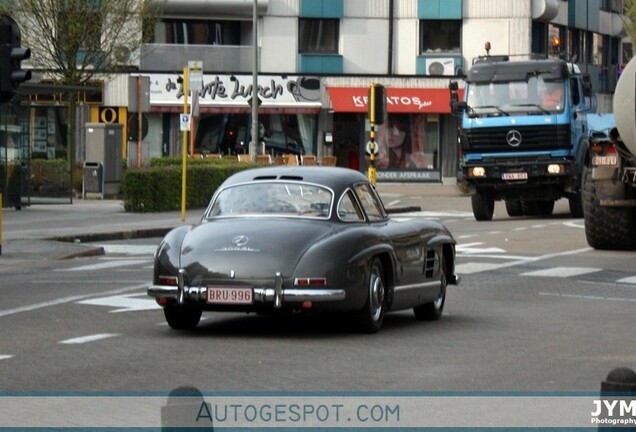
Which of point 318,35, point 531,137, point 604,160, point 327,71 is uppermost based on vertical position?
point 318,35

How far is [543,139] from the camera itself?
3556cm

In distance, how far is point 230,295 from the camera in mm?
13586

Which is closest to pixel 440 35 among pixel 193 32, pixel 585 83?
pixel 193 32

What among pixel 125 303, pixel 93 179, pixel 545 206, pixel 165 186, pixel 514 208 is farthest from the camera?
pixel 93 179

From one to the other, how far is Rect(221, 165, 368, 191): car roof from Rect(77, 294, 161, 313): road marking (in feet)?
6.09

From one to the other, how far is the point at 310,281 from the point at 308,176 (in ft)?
5.83

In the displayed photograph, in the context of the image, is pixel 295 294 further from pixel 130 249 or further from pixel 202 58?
pixel 202 58

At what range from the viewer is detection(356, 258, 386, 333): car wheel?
46.1 feet

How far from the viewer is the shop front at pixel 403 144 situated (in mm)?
64000

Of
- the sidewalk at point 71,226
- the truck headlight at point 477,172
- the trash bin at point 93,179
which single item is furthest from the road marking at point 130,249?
the trash bin at point 93,179

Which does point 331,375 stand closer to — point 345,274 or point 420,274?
point 345,274

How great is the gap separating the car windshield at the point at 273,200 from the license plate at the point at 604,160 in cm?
1175

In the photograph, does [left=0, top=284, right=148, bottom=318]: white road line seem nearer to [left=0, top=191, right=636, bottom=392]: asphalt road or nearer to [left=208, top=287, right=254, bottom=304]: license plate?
[left=0, top=191, right=636, bottom=392]: asphalt road

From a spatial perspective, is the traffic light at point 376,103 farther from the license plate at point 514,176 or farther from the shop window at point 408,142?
the shop window at point 408,142
